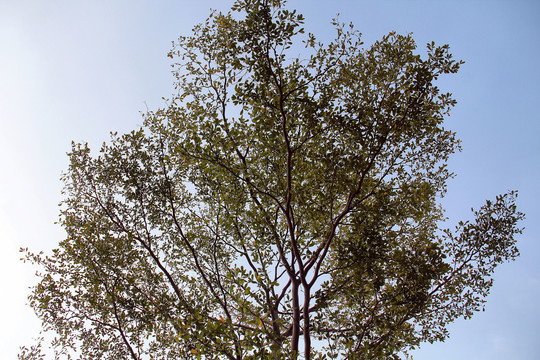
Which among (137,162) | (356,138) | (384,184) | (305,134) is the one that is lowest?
(384,184)

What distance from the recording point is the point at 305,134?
1112 centimetres

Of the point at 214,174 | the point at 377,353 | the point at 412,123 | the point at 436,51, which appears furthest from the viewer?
the point at 214,174

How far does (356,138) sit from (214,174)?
5.13 metres

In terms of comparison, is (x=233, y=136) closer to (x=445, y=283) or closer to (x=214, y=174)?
(x=214, y=174)

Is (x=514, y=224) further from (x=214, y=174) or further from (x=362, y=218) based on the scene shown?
(x=214, y=174)

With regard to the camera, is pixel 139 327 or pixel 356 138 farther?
pixel 139 327

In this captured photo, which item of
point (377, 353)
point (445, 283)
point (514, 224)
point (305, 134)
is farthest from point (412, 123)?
point (377, 353)

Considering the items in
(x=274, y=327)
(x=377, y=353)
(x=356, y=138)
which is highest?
(x=356, y=138)

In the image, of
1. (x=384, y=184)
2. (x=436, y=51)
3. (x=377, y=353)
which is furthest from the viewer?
(x=384, y=184)

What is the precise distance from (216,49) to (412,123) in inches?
292

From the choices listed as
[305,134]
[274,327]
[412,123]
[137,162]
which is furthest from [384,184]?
[137,162]

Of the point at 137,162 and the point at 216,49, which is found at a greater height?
the point at 216,49

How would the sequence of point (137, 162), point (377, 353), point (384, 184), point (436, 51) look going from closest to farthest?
1. point (377, 353)
2. point (436, 51)
3. point (384, 184)
4. point (137, 162)

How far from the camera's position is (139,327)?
37.0ft
